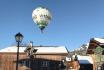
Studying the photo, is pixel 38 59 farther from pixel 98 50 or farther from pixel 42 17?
pixel 42 17

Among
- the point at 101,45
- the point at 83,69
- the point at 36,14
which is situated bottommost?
the point at 83,69

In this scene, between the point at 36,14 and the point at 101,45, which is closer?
the point at 36,14

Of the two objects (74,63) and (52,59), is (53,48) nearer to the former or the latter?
(52,59)

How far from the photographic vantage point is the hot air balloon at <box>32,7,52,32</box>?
24.4 meters

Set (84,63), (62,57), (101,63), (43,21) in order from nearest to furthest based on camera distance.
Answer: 1. (43,21)
2. (101,63)
3. (62,57)
4. (84,63)

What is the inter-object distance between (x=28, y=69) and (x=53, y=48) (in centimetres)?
555

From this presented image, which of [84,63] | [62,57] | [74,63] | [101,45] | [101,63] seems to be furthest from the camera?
[84,63]

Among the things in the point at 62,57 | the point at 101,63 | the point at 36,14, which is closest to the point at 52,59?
the point at 62,57

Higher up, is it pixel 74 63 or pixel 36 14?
pixel 36 14

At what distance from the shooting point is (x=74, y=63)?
38.2 meters

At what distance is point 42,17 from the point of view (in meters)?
24.5

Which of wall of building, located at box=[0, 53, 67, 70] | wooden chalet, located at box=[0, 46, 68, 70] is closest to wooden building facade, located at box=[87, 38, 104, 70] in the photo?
wooden chalet, located at box=[0, 46, 68, 70]

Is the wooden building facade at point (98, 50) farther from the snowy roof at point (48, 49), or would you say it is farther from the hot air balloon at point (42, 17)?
the hot air balloon at point (42, 17)

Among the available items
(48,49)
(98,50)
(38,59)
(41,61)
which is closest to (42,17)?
Answer: (98,50)
